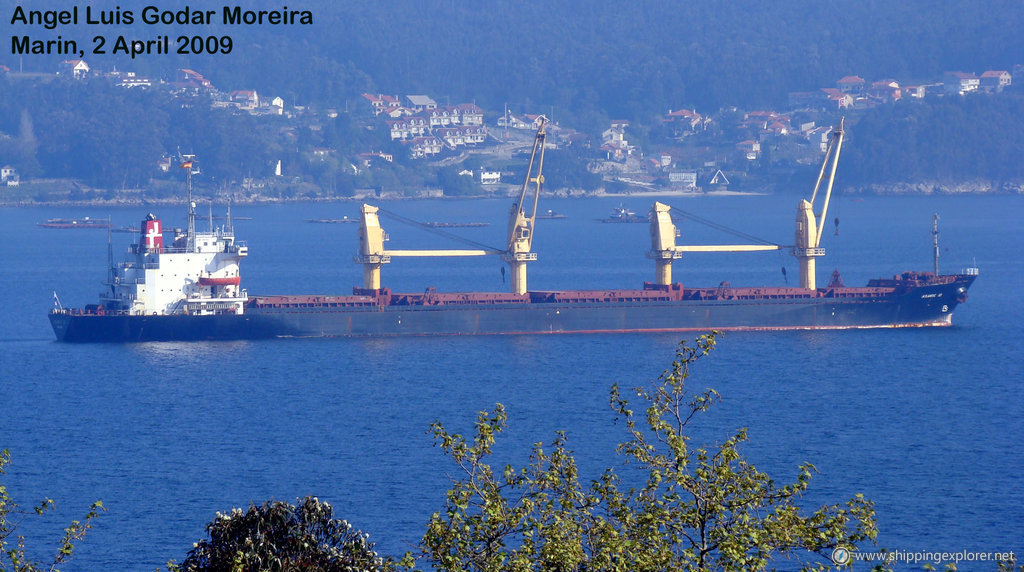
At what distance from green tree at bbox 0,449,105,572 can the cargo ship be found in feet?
76.6

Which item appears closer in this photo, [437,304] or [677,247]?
[437,304]

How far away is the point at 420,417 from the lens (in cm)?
3912

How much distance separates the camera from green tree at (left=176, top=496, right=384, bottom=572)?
48.0ft

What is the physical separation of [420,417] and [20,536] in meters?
22.8

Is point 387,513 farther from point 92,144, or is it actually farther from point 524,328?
point 92,144

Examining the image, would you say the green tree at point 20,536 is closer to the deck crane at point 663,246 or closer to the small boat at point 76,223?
the deck crane at point 663,246

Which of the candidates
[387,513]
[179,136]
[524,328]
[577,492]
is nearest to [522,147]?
[179,136]

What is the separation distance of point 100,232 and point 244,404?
84.8 m

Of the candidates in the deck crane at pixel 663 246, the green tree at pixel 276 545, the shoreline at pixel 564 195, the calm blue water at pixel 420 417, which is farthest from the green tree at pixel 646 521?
the shoreline at pixel 564 195

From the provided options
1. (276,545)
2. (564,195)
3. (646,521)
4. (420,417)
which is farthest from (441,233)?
(564,195)

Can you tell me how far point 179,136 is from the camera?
607 ft

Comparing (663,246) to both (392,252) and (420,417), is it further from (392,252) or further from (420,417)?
(420,417)

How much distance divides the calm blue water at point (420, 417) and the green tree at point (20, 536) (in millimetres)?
627

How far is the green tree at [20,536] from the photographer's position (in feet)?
46.9
